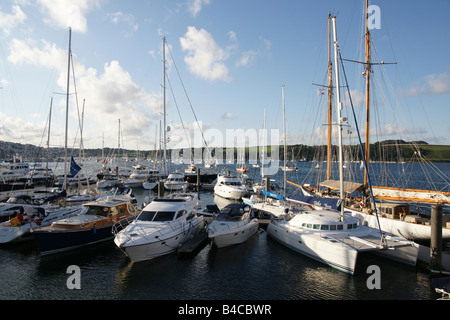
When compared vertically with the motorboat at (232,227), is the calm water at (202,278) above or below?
below

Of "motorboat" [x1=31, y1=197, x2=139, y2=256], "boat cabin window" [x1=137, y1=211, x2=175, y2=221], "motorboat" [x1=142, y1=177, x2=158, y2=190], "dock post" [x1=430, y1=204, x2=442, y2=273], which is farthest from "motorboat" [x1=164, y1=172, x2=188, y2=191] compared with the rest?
"dock post" [x1=430, y1=204, x2=442, y2=273]

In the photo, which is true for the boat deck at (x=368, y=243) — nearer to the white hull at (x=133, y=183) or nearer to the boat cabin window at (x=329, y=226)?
the boat cabin window at (x=329, y=226)

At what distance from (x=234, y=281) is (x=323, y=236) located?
6147 millimetres

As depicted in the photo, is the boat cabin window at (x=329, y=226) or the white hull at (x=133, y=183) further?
the white hull at (x=133, y=183)

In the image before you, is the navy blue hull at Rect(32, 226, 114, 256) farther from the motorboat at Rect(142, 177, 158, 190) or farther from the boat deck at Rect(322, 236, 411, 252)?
the motorboat at Rect(142, 177, 158, 190)

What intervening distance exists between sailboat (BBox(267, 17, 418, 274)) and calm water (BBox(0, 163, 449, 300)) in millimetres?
583

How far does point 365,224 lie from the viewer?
57.9ft

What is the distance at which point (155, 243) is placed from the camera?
14.7 metres

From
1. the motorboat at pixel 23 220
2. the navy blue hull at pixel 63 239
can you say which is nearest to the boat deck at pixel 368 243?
the navy blue hull at pixel 63 239

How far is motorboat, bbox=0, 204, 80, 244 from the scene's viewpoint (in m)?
17.3

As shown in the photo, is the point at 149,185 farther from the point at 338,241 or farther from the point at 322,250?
the point at 338,241

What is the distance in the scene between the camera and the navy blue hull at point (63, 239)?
1523cm
